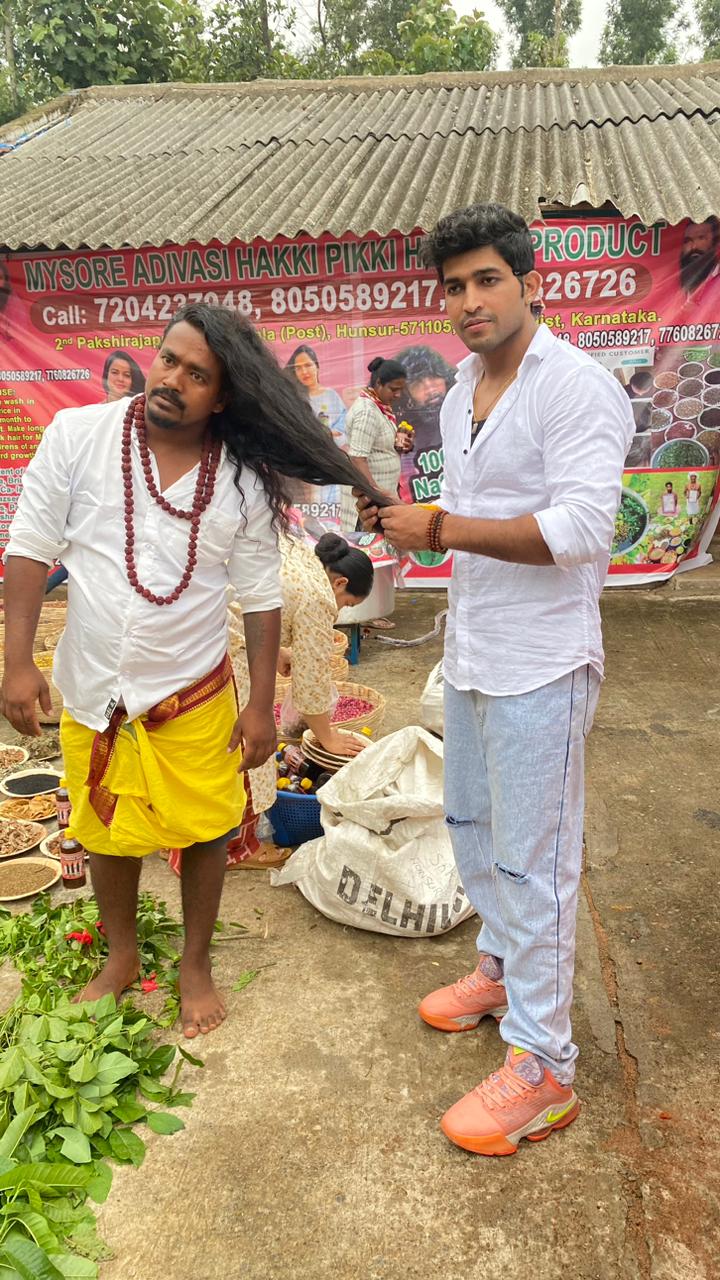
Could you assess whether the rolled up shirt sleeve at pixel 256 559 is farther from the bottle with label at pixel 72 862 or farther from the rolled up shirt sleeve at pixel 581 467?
the bottle with label at pixel 72 862

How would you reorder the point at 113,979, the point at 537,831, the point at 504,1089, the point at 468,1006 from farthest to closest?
the point at 113,979 < the point at 468,1006 < the point at 504,1089 < the point at 537,831

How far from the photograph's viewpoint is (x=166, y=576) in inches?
91.7

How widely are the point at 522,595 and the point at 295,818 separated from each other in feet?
6.16

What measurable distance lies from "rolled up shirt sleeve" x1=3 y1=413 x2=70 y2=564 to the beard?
5.55 meters

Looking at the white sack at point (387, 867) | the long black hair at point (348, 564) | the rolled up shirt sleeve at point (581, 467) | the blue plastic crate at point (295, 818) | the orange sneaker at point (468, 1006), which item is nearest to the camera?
the rolled up shirt sleeve at point (581, 467)

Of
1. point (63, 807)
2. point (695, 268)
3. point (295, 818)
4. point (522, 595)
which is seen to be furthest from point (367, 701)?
point (695, 268)

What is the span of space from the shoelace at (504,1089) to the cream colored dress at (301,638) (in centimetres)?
145

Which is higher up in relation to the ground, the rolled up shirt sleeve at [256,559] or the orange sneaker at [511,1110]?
the rolled up shirt sleeve at [256,559]

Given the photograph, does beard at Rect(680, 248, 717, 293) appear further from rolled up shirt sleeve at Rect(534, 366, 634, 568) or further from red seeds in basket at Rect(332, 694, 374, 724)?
rolled up shirt sleeve at Rect(534, 366, 634, 568)

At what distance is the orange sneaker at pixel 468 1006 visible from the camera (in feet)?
8.60

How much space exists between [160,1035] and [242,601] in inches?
49.7

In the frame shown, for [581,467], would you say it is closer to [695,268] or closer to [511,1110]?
[511,1110]

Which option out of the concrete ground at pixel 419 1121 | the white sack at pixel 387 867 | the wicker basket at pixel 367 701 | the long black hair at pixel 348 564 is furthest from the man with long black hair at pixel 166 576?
the wicker basket at pixel 367 701

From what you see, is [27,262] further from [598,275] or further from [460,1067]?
[460,1067]
